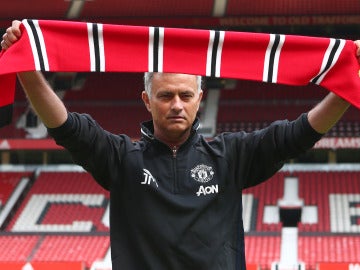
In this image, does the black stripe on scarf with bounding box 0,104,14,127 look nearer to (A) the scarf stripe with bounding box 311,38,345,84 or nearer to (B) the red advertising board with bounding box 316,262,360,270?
(A) the scarf stripe with bounding box 311,38,345,84

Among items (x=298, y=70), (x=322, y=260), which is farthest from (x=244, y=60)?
(x=322, y=260)

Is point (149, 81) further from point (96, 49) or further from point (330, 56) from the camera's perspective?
point (330, 56)

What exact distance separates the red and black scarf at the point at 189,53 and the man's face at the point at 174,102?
0.21 feet

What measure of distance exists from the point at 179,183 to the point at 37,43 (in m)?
0.68

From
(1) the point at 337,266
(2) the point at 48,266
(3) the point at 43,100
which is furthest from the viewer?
(2) the point at 48,266

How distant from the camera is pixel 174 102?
307 cm

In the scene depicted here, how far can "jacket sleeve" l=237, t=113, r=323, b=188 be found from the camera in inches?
124

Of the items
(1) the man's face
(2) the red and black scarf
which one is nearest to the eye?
(1) the man's face

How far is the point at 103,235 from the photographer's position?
740 inches

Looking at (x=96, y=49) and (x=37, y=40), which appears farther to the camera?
(x=96, y=49)

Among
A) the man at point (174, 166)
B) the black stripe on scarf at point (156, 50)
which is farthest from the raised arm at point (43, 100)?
the black stripe on scarf at point (156, 50)

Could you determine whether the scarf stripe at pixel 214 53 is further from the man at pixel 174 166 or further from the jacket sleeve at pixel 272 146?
the jacket sleeve at pixel 272 146

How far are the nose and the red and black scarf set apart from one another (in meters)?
0.14

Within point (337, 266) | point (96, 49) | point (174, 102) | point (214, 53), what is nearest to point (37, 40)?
point (96, 49)
